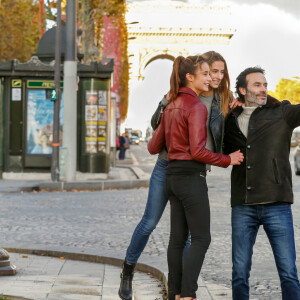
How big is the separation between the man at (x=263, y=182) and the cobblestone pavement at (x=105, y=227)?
1294mm

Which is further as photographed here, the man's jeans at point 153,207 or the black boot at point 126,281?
the black boot at point 126,281

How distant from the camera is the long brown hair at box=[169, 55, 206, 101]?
17.4 feet

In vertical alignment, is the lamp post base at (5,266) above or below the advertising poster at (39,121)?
below

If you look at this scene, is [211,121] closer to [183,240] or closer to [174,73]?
[174,73]

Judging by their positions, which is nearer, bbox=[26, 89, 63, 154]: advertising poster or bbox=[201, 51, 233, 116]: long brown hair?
bbox=[201, 51, 233, 116]: long brown hair

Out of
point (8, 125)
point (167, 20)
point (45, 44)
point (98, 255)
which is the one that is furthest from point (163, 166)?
point (167, 20)

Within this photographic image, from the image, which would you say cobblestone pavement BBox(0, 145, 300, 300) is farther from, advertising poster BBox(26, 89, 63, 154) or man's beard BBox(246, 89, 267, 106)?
advertising poster BBox(26, 89, 63, 154)

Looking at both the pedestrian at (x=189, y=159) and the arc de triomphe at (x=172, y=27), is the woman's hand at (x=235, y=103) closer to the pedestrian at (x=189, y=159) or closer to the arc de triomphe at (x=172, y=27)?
the pedestrian at (x=189, y=159)

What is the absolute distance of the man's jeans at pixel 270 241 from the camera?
4844 mm

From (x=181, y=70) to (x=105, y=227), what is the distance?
232 inches

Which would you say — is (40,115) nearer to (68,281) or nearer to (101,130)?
(101,130)

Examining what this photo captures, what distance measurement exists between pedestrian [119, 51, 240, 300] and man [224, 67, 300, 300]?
0.60ft

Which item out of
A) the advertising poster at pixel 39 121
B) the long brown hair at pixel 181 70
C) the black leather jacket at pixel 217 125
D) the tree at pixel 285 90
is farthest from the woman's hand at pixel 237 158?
the tree at pixel 285 90

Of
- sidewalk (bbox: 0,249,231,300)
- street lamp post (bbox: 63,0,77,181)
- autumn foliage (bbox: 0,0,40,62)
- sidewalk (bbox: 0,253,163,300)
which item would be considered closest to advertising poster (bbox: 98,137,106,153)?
street lamp post (bbox: 63,0,77,181)
